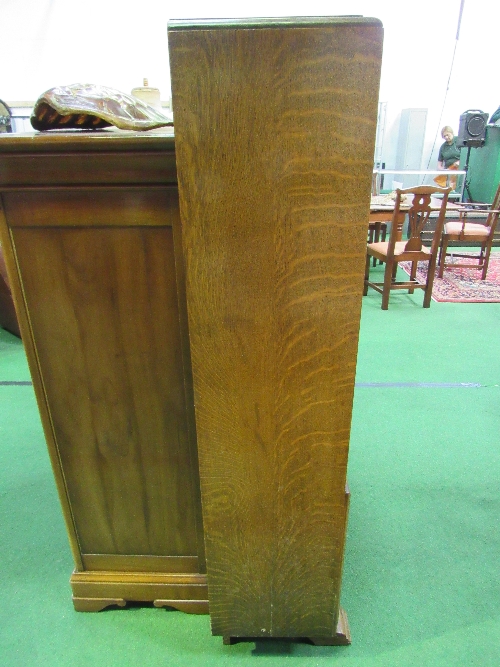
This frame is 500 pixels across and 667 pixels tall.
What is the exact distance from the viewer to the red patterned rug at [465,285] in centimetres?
392

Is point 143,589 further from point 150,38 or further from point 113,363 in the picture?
point 150,38

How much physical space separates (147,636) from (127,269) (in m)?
0.99

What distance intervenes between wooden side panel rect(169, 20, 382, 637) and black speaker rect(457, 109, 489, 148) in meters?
6.58

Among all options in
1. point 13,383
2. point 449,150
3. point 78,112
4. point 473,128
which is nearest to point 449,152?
point 449,150

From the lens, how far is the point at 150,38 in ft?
22.0

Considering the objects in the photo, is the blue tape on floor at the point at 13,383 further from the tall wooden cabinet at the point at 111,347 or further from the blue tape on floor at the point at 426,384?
the blue tape on floor at the point at 426,384

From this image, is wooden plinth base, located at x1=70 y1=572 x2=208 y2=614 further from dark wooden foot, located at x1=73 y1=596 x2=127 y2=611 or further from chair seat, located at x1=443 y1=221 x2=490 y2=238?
chair seat, located at x1=443 y1=221 x2=490 y2=238

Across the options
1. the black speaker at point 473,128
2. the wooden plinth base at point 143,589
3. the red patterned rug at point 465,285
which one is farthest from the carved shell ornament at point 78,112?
the black speaker at point 473,128

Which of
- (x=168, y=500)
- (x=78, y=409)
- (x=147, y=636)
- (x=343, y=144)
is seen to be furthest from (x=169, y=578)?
(x=343, y=144)

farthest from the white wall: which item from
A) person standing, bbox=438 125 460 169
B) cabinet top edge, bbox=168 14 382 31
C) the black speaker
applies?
cabinet top edge, bbox=168 14 382 31

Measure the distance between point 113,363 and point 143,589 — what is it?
2.24 ft

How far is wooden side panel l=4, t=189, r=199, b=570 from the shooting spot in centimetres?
95

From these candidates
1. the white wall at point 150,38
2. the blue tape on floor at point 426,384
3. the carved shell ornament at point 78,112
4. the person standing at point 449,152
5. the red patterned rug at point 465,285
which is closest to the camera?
the carved shell ornament at point 78,112

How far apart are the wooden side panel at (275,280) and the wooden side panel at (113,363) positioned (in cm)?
20
